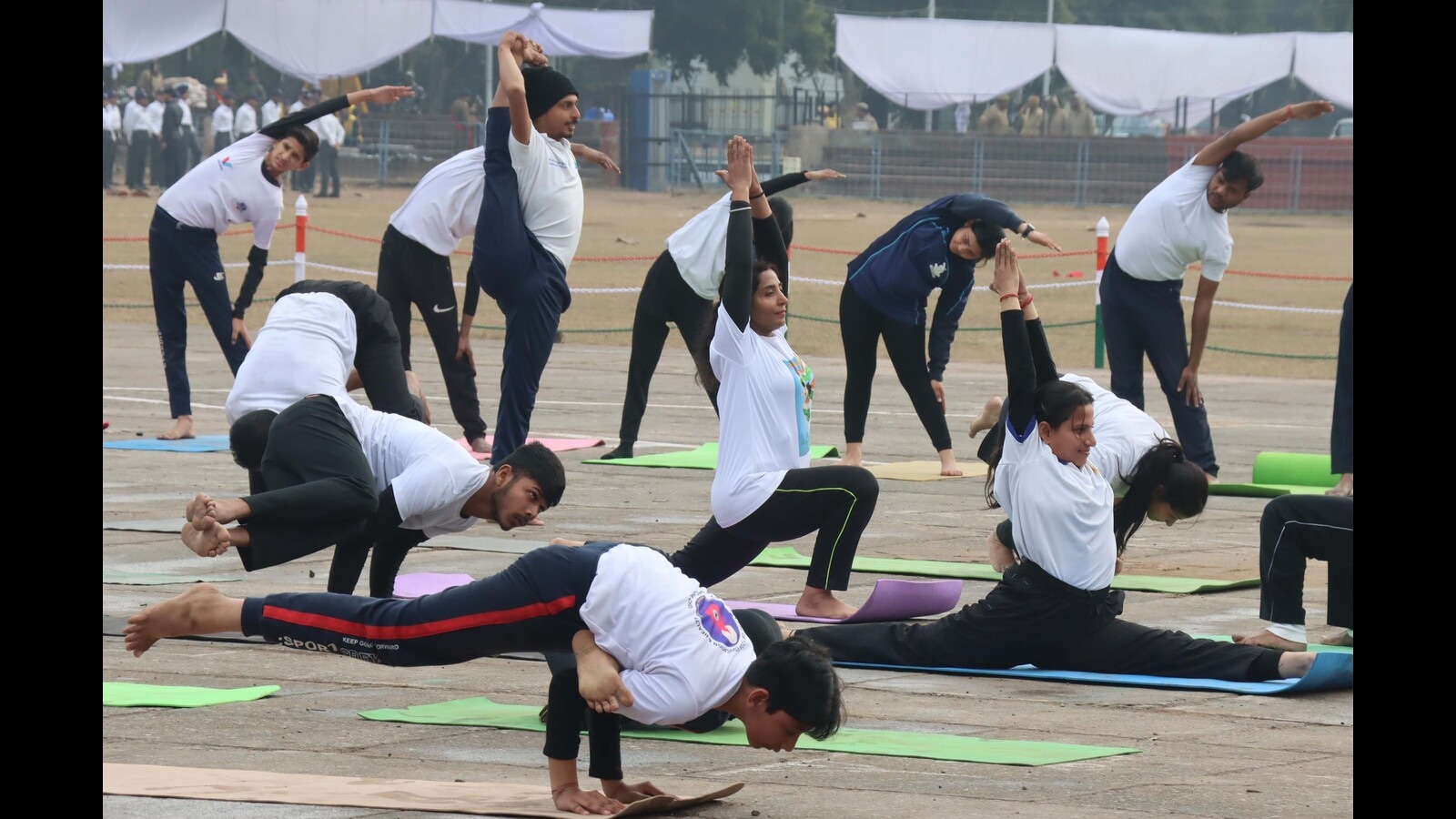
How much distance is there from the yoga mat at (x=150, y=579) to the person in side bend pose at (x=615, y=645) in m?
2.81

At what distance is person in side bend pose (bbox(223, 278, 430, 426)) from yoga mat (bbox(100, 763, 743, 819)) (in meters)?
2.75

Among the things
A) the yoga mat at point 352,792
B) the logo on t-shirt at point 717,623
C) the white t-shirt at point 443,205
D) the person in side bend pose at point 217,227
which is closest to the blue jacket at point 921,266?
the white t-shirt at point 443,205

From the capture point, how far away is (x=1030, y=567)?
6859 mm

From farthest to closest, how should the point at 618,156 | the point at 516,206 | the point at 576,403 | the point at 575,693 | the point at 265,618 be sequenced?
the point at 618,156
the point at 576,403
the point at 516,206
the point at 265,618
the point at 575,693

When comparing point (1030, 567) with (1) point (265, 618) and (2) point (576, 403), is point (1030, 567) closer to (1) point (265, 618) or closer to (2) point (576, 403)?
(1) point (265, 618)

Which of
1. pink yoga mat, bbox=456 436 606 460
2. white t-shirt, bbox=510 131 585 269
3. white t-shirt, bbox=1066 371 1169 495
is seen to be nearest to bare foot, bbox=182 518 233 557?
white t-shirt, bbox=1066 371 1169 495

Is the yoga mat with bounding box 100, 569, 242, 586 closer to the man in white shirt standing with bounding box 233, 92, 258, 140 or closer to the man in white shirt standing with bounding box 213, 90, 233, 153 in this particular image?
the man in white shirt standing with bounding box 233, 92, 258, 140

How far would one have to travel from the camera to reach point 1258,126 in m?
10.7

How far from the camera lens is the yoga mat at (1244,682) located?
666 centimetres

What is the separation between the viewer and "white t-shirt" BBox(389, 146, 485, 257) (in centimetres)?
1150

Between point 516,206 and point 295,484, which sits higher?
point 516,206

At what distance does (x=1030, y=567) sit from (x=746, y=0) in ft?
148

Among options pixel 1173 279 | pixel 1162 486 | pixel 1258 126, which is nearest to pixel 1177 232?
pixel 1173 279
